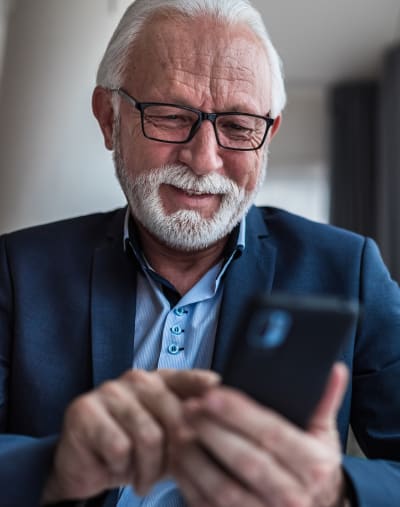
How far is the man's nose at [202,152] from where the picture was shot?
1.08 meters

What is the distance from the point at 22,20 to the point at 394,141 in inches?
136

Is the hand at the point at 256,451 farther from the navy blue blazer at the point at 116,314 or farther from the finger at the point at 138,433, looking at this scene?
the navy blue blazer at the point at 116,314

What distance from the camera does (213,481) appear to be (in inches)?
20.9

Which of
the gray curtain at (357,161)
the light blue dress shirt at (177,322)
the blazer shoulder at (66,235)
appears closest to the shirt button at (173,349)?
the light blue dress shirt at (177,322)

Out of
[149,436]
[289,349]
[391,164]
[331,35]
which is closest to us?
[289,349]

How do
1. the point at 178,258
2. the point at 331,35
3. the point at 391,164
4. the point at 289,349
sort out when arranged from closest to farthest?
the point at 289,349 < the point at 178,258 < the point at 331,35 < the point at 391,164

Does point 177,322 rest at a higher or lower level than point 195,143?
lower

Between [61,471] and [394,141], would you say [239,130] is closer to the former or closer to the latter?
[61,471]

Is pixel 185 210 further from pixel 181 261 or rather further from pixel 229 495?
pixel 229 495

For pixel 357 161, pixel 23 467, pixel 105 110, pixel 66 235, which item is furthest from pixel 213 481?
pixel 357 161

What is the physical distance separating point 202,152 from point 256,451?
68 centimetres

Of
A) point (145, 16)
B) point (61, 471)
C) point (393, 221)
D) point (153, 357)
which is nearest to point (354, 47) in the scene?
point (393, 221)

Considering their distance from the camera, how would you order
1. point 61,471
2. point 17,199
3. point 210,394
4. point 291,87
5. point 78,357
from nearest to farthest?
point 210,394 < point 61,471 < point 78,357 < point 17,199 < point 291,87

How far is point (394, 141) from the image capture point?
15.1 ft
